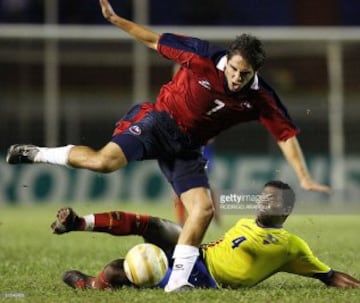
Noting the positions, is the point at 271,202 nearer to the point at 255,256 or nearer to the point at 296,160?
the point at 255,256

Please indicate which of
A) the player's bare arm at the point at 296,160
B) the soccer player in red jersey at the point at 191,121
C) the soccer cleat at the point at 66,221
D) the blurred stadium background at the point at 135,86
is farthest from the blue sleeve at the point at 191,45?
the blurred stadium background at the point at 135,86

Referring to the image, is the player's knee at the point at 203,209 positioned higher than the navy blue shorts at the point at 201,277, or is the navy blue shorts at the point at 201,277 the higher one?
the player's knee at the point at 203,209

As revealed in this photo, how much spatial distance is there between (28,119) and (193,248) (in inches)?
548

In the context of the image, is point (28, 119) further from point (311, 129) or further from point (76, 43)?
point (311, 129)

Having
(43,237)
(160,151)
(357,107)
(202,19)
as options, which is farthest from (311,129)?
(160,151)

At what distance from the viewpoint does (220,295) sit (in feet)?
22.6

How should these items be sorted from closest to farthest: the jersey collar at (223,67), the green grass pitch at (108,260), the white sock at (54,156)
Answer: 1. the green grass pitch at (108,260)
2. the white sock at (54,156)
3. the jersey collar at (223,67)

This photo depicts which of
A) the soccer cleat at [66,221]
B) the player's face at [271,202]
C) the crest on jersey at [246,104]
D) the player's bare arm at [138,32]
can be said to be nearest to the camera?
the player's face at [271,202]

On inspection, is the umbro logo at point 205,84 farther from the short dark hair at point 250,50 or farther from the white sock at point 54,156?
the white sock at point 54,156

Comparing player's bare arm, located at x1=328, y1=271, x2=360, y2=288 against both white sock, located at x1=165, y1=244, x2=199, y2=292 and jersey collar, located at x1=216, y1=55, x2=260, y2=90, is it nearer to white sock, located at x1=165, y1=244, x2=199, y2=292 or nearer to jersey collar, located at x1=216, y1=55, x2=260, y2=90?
white sock, located at x1=165, y1=244, x2=199, y2=292

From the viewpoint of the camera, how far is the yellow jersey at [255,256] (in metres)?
7.15

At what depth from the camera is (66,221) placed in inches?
288

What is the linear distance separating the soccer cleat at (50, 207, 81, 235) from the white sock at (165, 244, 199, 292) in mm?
763

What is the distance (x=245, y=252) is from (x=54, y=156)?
159 cm
